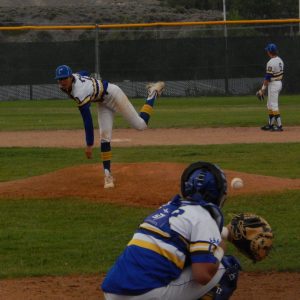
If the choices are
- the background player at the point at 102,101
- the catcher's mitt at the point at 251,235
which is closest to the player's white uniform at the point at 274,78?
the background player at the point at 102,101

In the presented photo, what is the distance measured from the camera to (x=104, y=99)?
36.5 ft

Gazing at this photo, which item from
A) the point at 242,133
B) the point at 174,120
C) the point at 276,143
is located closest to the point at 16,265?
the point at 276,143

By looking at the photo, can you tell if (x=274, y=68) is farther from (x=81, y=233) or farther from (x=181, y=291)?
(x=181, y=291)

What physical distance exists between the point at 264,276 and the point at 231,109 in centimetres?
1831

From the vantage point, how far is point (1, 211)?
10.2 m

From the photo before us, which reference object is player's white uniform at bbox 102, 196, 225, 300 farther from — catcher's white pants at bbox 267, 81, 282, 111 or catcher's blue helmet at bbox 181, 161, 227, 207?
catcher's white pants at bbox 267, 81, 282, 111

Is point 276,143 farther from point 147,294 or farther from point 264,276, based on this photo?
point 147,294

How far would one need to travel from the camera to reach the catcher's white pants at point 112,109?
36.5ft

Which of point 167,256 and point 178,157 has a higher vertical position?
point 167,256

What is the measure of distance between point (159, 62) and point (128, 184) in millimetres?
19341

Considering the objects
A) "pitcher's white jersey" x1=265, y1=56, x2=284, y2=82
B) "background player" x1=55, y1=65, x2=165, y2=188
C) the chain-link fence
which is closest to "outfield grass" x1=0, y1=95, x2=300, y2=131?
the chain-link fence

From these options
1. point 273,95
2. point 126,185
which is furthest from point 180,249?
point 273,95

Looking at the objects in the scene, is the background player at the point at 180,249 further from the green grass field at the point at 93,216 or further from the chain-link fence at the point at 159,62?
the chain-link fence at the point at 159,62

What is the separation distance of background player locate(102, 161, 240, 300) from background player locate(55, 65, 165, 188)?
6190mm
